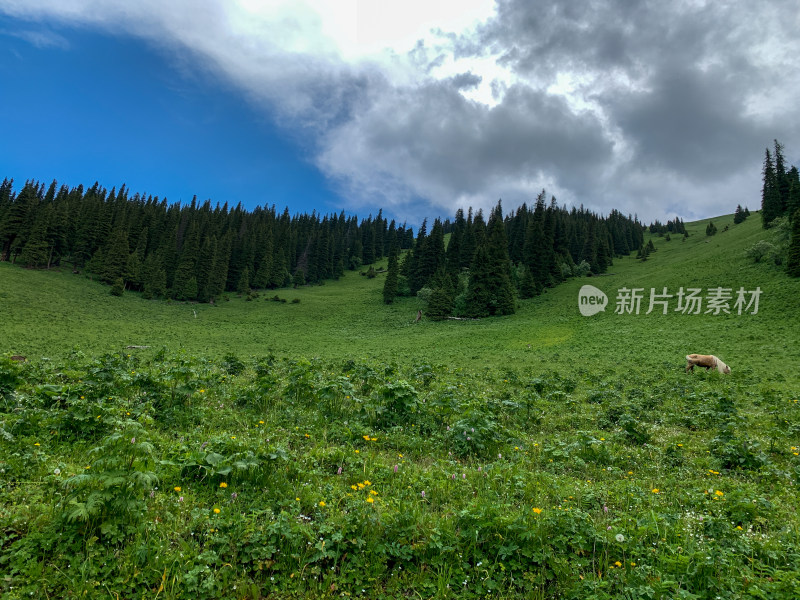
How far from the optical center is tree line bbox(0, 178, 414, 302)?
74625 mm

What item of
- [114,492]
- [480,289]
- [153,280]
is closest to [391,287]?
[480,289]

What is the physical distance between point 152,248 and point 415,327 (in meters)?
77.1

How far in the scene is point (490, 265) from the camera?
62156 mm

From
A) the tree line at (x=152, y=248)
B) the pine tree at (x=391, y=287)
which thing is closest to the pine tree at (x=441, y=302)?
the pine tree at (x=391, y=287)

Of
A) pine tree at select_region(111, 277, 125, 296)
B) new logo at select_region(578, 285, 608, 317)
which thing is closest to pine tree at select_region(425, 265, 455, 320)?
new logo at select_region(578, 285, 608, 317)

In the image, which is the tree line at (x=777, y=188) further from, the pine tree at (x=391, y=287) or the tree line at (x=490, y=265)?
→ the pine tree at (x=391, y=287)

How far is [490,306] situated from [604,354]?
31.3 metres

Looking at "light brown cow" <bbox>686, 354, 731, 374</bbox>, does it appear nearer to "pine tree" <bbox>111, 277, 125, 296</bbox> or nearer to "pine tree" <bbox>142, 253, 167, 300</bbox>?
"pine tree" <bbox>142, 253, 167, 300</bbox>

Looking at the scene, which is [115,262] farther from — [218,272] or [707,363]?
[707,363]

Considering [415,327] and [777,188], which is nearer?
[415,327]

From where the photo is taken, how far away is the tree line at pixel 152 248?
7462 centimetres

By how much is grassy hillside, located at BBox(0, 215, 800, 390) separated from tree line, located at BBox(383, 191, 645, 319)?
415 centimetres

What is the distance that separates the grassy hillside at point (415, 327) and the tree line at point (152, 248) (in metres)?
5.69

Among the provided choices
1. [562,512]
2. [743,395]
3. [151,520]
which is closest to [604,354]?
[743,395]
